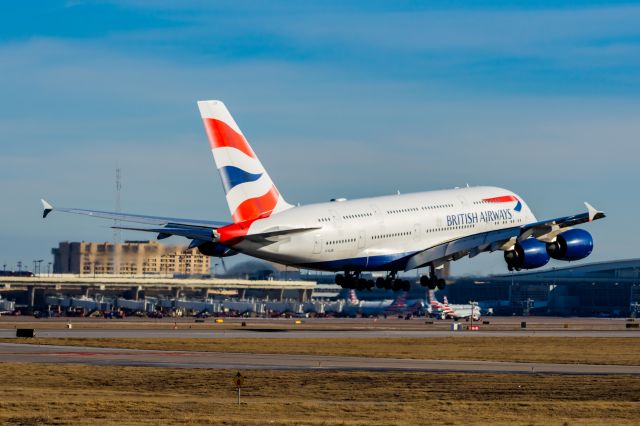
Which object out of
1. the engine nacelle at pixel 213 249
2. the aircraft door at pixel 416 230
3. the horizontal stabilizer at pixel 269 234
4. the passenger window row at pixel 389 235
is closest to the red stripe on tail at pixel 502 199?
the aircraft door at pixel 416 230

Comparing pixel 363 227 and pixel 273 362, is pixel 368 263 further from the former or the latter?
pixel 273 362

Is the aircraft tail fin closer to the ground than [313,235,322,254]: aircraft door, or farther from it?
farther from it

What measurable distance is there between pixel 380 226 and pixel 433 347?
1577 centimetres

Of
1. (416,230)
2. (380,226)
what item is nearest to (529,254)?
(416,230)

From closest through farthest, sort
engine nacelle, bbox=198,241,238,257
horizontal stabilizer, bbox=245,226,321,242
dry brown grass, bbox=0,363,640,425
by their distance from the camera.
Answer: dry brown grass, bbox=0,363,640,425
horizontal stabilizer, bbox=245,226,321,242
engine nacelle, bbox=198,241,238,257

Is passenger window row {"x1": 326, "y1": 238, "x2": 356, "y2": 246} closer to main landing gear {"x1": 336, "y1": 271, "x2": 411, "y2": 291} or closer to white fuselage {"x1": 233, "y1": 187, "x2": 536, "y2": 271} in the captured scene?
white fuselage {"x1": 233, "y1": 187, "x2": 536, "y2": 271}

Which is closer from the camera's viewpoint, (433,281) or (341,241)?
(341,241)

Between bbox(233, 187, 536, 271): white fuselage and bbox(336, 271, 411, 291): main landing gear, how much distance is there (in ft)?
8.02

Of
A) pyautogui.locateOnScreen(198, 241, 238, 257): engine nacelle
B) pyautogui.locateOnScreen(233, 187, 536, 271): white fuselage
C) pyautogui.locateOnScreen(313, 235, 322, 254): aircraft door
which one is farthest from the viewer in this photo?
pyautogui.locateOnScreen(313, 235, 322, 254): aircraft door

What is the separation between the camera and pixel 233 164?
75938mm

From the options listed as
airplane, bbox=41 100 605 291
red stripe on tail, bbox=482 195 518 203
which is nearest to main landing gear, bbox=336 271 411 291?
airplane, bbox=41 100 605 291

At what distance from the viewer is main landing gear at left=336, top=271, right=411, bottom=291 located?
8869cm

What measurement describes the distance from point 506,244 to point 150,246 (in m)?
68.5

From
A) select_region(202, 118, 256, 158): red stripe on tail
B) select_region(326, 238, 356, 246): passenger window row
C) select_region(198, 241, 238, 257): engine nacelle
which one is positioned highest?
select_region(202, 118, 256, 158): red stripe on tail
